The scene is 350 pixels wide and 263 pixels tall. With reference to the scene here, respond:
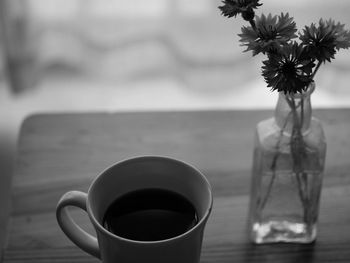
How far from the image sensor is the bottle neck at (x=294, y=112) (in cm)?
64

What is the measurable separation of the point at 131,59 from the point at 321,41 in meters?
0.74

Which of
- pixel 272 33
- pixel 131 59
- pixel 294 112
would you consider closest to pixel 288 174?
pixel 294 112

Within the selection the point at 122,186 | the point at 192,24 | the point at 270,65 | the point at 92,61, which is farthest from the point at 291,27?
the point at 92,61

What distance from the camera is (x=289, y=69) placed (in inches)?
22.5

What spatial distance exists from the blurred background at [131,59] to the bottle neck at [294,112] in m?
0.48

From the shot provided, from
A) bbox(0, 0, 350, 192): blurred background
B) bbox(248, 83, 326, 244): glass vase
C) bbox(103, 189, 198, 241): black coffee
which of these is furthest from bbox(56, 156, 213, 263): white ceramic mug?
bbox(0, 0, 350, 192): blurred background

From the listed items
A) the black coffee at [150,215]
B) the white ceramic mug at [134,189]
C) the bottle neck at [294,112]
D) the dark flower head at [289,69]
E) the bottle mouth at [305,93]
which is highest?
the dark flower head at [289,69]

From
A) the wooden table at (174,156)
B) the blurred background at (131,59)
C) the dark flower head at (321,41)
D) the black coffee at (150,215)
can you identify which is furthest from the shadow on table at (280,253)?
the blurred background at (131,59)

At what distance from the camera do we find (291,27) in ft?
1.91

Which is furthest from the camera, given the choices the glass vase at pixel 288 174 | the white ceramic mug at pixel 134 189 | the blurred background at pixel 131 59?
the blurred background at pixel 131 59

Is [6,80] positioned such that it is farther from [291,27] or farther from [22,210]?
[291,27]

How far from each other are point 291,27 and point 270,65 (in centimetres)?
4

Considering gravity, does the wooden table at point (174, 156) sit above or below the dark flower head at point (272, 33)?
below

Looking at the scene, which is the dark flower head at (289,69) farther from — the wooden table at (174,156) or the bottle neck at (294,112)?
the wooden table at (174,156)
